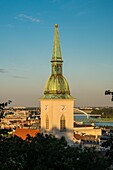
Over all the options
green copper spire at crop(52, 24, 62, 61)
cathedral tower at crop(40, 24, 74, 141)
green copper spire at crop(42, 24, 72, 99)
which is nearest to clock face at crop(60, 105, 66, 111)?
cathedral tower at crop(40, 24, 74, 141)

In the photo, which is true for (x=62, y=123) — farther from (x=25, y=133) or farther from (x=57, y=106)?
(x=25, y=133)

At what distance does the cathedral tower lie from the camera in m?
39.3

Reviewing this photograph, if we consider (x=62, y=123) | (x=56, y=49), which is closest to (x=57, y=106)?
(x=62, y=123)

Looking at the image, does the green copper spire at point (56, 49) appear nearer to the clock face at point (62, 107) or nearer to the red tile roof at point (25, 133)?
the clock face at point (62, 107)

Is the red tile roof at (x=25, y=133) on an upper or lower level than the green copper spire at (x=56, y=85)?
lower

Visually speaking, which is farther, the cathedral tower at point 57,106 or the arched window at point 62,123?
the arched window at point 62,123

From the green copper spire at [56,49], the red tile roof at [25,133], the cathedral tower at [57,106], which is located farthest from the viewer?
the red tile roof at [25,133]

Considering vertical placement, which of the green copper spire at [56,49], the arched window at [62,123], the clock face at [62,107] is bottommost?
the arched window at [62,123]

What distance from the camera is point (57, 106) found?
39.6 m

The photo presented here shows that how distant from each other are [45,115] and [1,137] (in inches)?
975

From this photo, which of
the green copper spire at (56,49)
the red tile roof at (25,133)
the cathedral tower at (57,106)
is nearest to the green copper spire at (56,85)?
the cathedral tower at (57,106)

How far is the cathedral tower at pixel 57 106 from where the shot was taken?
39.3 meters

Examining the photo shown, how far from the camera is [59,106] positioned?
39.7 metres

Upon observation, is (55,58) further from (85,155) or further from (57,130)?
(85,155)
